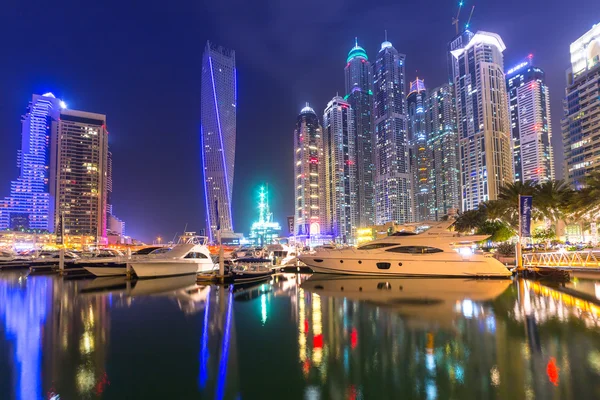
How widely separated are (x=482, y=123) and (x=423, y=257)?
139918 millimetres

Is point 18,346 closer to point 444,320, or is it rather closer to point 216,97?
point 444,320

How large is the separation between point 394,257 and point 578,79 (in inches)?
4090

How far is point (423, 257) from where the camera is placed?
1131 inches

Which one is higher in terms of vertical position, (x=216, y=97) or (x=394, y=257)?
(x=216, y=97)

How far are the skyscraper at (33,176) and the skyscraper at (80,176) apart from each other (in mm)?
10518

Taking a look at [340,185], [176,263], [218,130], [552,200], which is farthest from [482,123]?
[176,263]

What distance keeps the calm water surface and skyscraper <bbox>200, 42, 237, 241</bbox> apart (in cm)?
10467

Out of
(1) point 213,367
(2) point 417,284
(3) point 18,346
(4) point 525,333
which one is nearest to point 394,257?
(2) point 417,284

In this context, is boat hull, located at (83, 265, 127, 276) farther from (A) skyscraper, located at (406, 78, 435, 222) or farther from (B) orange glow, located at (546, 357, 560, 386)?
(A) skyscraper, located at (406, 78, 435, 222)

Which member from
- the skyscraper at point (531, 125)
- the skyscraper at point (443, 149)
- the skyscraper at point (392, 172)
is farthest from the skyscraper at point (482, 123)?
the skyscraper at point (531, 125)

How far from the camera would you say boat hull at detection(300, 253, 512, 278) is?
2773 centimetres

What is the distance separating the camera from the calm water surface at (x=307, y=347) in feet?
24.8

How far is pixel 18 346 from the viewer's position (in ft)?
35.8

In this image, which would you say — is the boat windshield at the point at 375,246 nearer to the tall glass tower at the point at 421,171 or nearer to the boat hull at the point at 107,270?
the boat hull at the point at 107,270
